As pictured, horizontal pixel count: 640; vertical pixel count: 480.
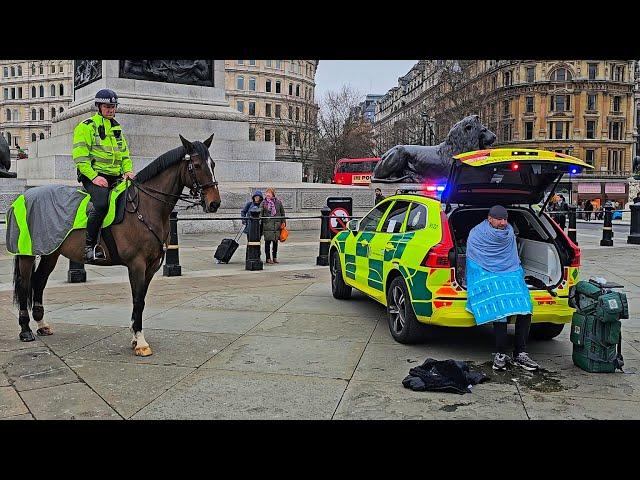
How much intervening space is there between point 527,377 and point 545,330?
5.77 ft

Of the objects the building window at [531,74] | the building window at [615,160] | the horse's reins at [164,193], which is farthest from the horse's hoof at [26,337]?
the building window at [615,160]

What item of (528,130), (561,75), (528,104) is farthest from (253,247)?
(561,75)

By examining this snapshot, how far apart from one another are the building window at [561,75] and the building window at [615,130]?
9.44 m

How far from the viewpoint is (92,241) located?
22.8ft

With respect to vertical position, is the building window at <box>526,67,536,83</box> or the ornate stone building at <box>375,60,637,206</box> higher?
the building window at <box>526,67,536,83</box>

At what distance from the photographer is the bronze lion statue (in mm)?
13234

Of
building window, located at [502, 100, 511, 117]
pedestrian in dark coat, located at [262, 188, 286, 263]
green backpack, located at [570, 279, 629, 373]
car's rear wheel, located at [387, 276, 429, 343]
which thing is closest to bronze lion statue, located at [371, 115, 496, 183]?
pedestrian in dark coat, located at [262, 188, 286, 263]

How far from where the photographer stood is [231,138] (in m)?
24.4

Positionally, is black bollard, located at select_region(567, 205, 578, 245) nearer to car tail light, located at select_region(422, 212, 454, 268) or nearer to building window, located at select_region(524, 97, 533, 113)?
car tail light, located at select_region(422, 212, 454, 268)

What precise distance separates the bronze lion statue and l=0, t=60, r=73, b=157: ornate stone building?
4410 inches

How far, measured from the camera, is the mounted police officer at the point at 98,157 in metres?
6.86

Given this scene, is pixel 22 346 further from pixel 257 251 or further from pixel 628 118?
pixel 628 118

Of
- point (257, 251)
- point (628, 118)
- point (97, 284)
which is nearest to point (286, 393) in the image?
point (97, 284)

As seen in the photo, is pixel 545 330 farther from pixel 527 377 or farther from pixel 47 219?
pixel 47 219
